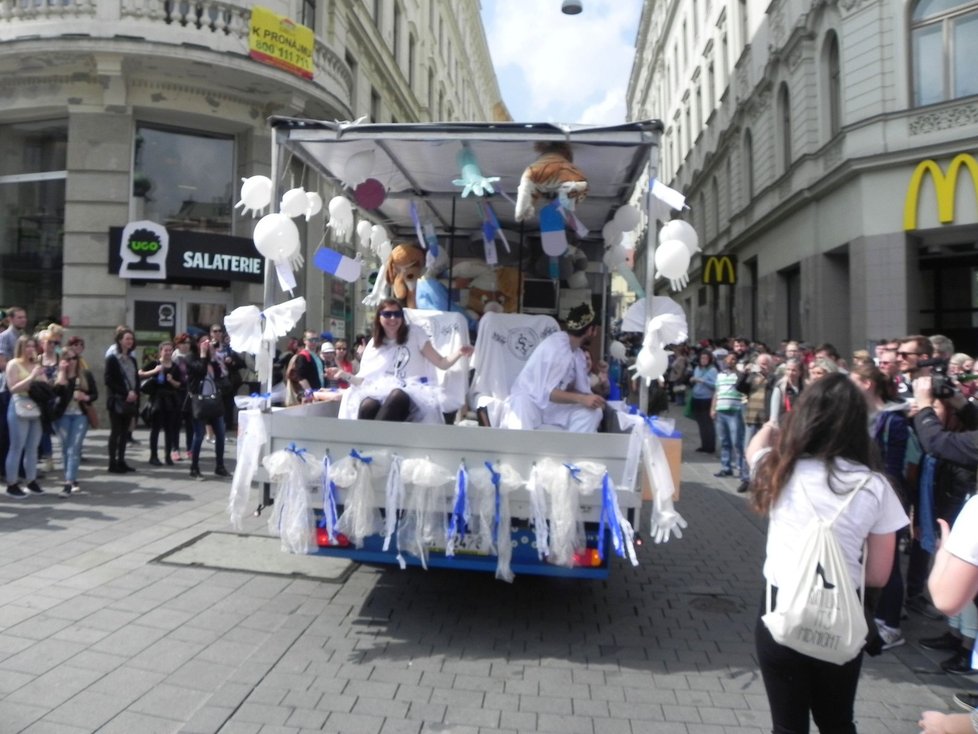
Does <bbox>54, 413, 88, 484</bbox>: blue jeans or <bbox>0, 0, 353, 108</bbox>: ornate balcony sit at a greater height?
<bbox>0, 0, 353, 108</bbox>: ornate balcony

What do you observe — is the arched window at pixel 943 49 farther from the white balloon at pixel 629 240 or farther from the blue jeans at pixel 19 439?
the blue jeans at pixel 19 439

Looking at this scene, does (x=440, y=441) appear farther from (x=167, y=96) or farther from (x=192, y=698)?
(x=167, y=96)

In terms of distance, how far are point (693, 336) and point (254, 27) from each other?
1065 inches

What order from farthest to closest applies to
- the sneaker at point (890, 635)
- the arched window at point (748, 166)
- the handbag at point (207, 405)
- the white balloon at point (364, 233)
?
the arched window at point (748, 166) → the handbag at point (207, 405) → the white balloon at point (364, 233) → the sneaker at point (890, 635)

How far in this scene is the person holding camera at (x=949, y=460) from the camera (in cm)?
391

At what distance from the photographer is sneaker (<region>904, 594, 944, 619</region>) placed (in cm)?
496

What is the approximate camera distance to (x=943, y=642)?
4344 millimetres

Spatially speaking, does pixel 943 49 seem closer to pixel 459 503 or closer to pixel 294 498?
pixel 459 503

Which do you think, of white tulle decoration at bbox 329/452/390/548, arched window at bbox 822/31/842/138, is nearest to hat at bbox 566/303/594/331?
white tulle decoration at bbox 329/452/390/548

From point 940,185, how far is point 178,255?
1384cm

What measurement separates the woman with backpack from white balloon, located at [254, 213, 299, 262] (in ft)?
11.9

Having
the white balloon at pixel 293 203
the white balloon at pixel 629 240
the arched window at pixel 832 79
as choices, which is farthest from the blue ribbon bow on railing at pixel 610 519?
the arched window at pixel 832 79

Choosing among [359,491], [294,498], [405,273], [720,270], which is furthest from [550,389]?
[720,270]

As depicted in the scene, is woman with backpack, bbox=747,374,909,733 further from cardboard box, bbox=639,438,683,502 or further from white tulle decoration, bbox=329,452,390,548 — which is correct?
white tulle decoration, bbox=329,452,390,548
